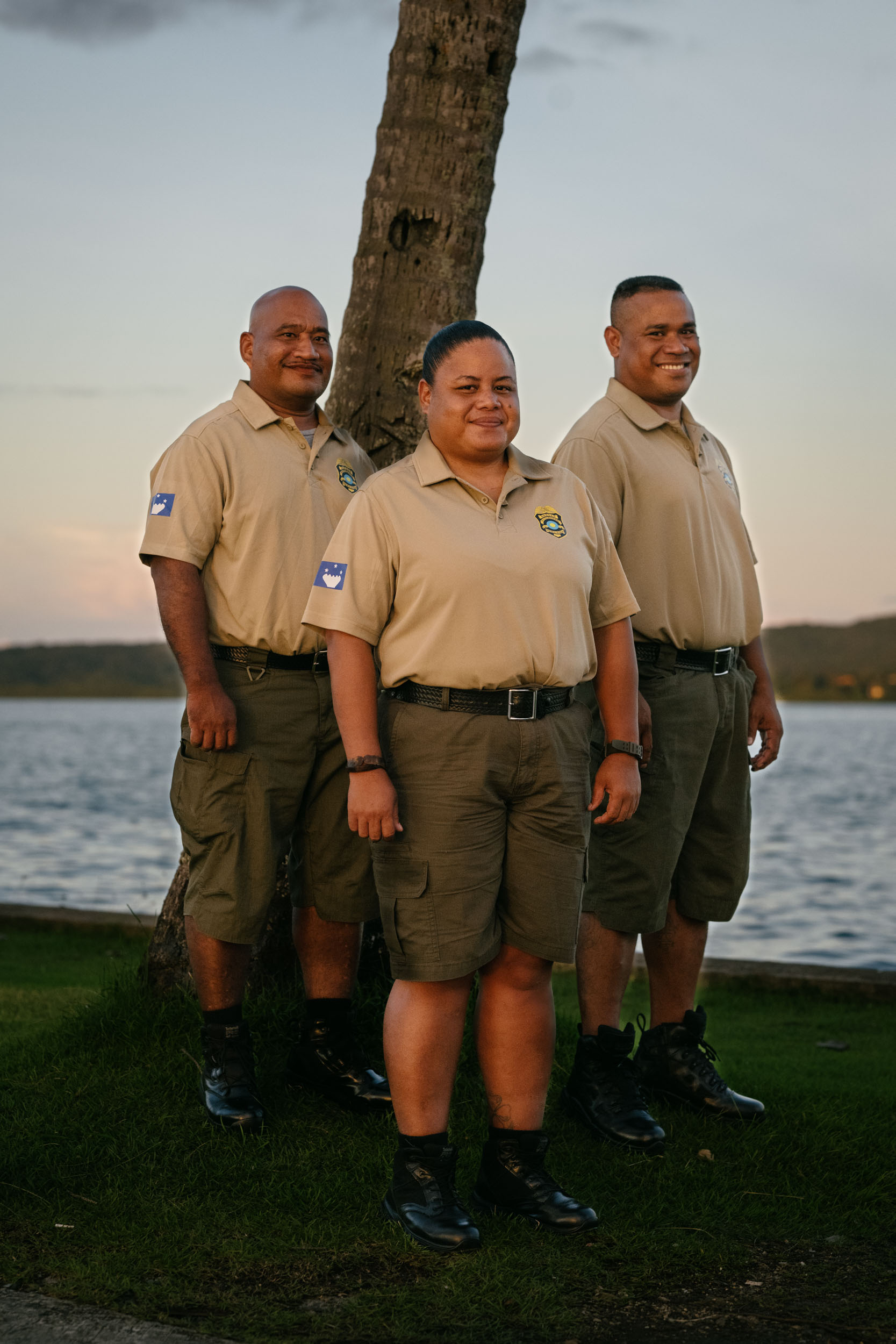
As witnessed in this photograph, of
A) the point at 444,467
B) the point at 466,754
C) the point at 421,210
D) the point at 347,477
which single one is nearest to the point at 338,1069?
the point at 466,754

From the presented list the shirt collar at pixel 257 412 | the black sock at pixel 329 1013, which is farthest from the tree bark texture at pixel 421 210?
the black sock at pixel 329 1013

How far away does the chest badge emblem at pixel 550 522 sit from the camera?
324 centimetres

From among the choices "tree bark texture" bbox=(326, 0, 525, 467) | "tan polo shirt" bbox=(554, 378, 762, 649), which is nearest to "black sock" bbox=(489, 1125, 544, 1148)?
"tan polo shirt" bbox=(554, 378, 762, 649)

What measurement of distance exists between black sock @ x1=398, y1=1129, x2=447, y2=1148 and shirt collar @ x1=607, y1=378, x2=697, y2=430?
2.14 metres

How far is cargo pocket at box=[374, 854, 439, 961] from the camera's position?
10.2 feet

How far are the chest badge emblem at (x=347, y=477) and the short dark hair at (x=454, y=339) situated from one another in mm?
705

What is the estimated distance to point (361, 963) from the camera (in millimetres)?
4789

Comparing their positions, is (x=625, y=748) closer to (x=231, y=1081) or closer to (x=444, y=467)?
(x=444, y=467)

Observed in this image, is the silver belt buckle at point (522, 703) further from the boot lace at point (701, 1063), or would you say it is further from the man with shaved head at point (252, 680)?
the boot lace at point (701, 1063)

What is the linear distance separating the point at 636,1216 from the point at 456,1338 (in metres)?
0.76

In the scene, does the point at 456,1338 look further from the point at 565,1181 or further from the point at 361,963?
the point at 361,963

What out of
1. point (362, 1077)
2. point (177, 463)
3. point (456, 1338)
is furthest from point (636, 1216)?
point (177, 463)

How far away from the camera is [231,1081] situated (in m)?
3.81

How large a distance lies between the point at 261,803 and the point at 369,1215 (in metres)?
1.13
